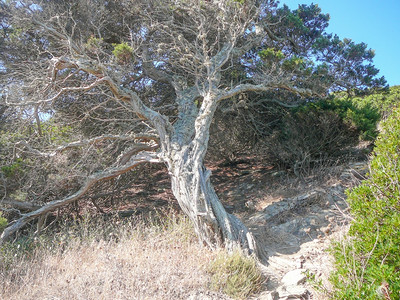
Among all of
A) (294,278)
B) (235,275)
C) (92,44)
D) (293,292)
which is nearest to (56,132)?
(92,44)

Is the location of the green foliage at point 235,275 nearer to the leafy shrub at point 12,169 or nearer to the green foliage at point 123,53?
the green foliage at point 123,53

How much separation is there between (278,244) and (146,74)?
203 inches

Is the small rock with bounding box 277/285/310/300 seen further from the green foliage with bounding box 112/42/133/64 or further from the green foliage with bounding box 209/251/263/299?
the green foliage with bounding box 112/42/133/64

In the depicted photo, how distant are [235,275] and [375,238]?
6.38 ft

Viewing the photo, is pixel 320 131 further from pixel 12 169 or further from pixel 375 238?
pixel 12 169

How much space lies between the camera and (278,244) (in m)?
5.52

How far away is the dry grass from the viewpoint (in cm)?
366

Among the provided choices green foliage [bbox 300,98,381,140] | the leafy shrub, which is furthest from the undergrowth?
green foliage [bbox 300,98,381,140]

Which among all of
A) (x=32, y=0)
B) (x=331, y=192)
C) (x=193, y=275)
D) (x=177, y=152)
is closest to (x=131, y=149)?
(x=177, y=152)

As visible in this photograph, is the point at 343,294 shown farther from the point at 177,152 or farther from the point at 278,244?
the point at 177,152

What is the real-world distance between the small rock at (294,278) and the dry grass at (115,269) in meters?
0.95

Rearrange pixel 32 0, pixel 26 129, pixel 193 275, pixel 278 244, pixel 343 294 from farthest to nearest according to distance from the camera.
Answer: pixel 32 0, pixel 26 129, pixel 278 244, pixel 193 275, pixel 343 294

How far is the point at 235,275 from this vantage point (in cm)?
394

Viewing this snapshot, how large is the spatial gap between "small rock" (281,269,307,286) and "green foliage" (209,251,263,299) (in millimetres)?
340
